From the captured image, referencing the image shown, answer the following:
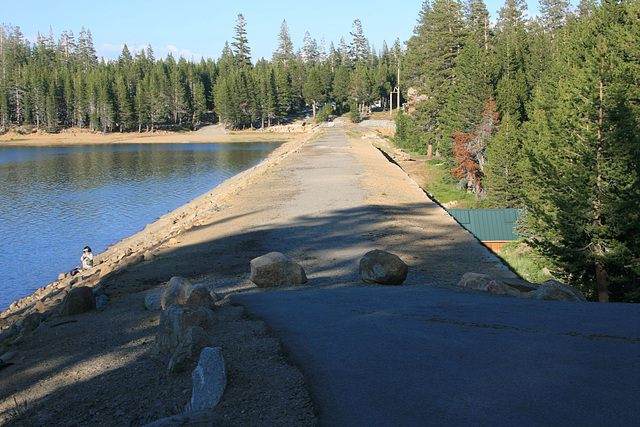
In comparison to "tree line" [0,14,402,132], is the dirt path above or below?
below

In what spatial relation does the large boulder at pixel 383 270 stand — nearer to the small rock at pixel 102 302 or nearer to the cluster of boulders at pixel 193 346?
the cluster of boulders at pixel 193 346

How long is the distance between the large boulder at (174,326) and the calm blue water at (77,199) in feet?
46.1

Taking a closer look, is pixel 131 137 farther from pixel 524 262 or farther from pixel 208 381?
pixel 208 381

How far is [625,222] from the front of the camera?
15477 millimetres

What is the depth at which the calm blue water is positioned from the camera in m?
22.8

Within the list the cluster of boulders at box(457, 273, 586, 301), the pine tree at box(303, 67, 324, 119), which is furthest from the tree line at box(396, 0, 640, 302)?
the pine tree at box(303, 67, 324, 119)

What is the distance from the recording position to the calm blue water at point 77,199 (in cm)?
2283

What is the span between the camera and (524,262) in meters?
22.2

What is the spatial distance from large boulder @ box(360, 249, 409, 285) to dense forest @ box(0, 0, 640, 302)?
26.4 feet

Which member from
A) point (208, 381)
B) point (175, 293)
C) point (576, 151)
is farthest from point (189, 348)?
point (576, 151)

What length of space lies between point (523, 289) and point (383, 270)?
276cm

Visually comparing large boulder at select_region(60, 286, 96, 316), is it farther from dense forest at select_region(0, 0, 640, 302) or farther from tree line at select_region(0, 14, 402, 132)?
tree line at select_region(0, 14, 402, 132)

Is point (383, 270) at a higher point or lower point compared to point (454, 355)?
lower

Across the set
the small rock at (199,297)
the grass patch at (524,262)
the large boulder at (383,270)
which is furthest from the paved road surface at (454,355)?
the grass patch at (524,262)
